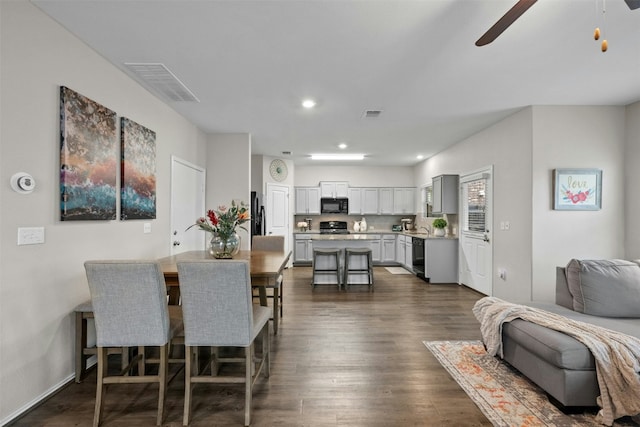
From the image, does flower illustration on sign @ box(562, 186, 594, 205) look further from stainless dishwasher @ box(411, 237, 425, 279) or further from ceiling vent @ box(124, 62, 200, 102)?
ceiling vent @ box(124, 62, 200, 102)

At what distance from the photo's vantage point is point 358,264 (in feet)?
19.0

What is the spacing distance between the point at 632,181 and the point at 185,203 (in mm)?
5519

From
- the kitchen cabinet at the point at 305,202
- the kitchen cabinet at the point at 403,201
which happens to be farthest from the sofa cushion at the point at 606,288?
the kitchen cabinet at the point at 305,202

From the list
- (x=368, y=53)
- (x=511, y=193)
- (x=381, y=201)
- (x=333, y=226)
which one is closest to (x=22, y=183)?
(x=368, y=53)

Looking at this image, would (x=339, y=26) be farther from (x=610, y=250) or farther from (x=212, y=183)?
(x=610, y=250)

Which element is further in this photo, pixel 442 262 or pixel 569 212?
pixel 442 262

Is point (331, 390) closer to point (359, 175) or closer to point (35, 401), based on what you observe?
point (35, 401)

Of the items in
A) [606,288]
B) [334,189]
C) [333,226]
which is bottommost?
[606,288]

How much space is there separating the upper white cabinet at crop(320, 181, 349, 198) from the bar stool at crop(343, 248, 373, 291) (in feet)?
9.34

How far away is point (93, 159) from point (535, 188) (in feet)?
15.0

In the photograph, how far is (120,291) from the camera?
1.92 m

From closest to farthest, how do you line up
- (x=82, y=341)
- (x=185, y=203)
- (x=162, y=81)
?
(x=82, y=341) → (x=162, y=81) → (x=185, y=203)

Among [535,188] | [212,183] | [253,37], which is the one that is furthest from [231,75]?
[535,188]

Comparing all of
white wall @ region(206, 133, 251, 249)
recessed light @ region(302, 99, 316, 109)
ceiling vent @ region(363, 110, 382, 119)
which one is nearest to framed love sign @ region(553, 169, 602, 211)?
ceiling vent @ region(363, 110, 382, 119)
